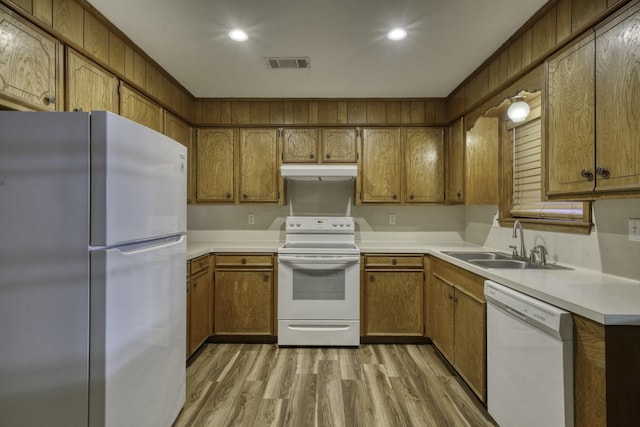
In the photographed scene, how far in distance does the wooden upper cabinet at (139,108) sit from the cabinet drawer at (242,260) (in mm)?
1244

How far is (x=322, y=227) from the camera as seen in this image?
322 cm

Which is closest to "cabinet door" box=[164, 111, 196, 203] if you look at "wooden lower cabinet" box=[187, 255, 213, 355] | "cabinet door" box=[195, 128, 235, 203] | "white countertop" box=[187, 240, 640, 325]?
"cabinet door" box=[195, 128, 235, 203]

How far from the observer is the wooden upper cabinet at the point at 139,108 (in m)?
2.07

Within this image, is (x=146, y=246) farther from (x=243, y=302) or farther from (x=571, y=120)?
(x=571, y=120)

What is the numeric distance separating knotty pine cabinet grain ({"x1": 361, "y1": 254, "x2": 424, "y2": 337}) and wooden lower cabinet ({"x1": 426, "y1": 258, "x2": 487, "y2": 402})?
114 mm

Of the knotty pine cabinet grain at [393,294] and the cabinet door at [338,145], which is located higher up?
the cabinet door at [338,145]

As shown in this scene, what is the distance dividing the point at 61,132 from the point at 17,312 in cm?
69

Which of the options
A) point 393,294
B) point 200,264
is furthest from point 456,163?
point 200,264

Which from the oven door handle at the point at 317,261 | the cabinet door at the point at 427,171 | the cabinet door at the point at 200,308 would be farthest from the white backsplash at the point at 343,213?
the cabinet door at the point at 200,308

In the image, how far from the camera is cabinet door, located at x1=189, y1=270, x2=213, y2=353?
2490 mm

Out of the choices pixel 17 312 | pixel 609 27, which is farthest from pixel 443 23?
pixel 17 312

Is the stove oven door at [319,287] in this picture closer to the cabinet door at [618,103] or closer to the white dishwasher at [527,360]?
the white dishwasher at [527,360]

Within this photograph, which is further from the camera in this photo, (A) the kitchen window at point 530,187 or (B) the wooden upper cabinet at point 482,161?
(B) the wooden upper cabinet at point 482,161

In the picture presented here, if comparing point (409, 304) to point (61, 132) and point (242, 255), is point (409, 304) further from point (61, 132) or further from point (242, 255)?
point (61, 132)
